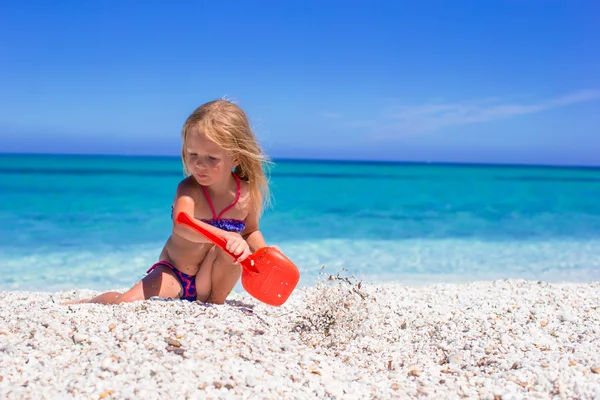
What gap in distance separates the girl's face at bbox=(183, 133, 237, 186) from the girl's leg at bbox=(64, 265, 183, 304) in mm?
678

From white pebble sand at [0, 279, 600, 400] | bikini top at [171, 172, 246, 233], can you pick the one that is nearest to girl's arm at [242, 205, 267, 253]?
bikini top at [171, 172, 246, 233]

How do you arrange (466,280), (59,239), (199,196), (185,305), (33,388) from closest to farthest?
(33,388) < (185,305) < (199,196) < (466,280) < (59,239)

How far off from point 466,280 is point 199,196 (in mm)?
3859

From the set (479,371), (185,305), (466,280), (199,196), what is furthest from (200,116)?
(466,280)

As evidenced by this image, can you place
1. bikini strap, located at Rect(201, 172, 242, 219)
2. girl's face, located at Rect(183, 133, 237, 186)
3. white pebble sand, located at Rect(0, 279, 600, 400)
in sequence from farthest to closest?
bikini strap, located at Rect(201, 172, 242, 219) → girl's face, located at Rect(183, 133, 237, 186) → white pebble sand, located at Rect(0, 279, 600, 400)

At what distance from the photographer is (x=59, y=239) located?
808 cm

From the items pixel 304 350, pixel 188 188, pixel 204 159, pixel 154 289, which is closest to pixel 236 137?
pixel 204 159

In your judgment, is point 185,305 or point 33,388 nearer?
point 33,388

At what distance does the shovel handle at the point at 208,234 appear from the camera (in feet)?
8.73

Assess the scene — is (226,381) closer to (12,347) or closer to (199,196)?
(12,347)

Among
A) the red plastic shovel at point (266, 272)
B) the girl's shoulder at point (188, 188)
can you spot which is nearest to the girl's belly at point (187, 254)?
the girl's shoulder at point (188, 188)

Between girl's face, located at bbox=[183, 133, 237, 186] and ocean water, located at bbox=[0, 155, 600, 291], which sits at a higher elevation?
girl's face, located at bbox=[183, 133, 237, 186]

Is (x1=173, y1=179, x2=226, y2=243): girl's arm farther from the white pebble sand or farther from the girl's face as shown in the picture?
the white pebble sand

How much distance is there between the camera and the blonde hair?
2.90 meters
